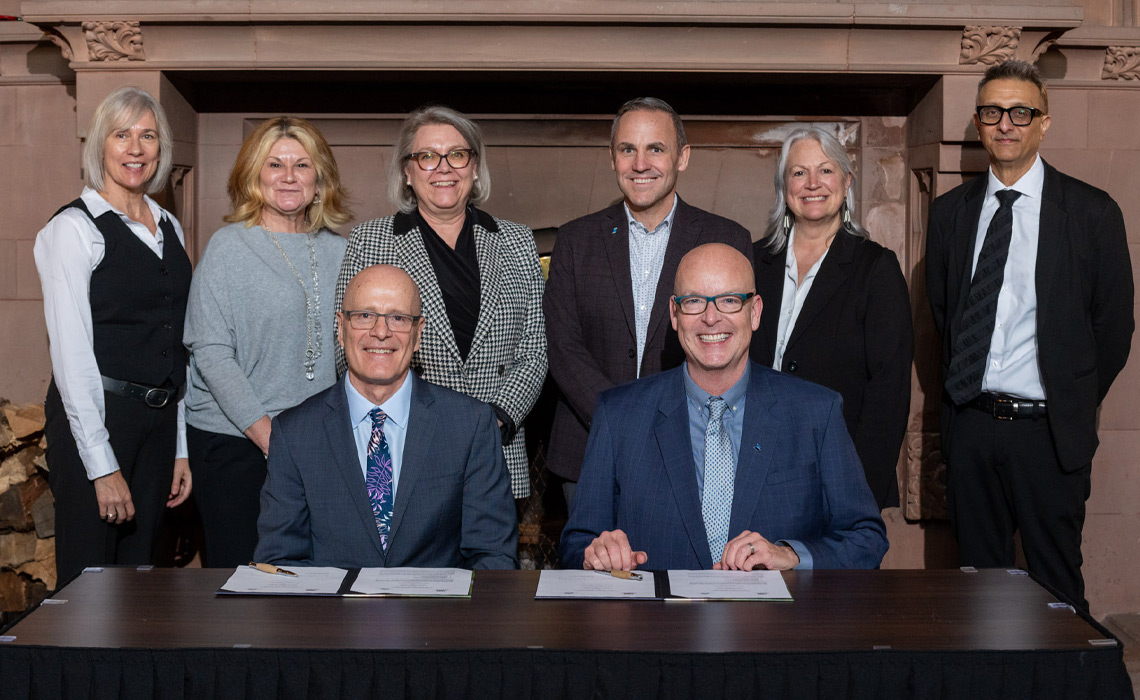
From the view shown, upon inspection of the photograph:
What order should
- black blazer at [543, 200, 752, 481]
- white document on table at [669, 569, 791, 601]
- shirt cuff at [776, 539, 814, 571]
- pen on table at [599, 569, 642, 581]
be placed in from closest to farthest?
white document on table at [669, 569, 791, 601]
pen on table at [599, 569, 642, 581]
shirt cuff at [776, 539, 814, 571]
black blazer at [543, 200, 752, 481]

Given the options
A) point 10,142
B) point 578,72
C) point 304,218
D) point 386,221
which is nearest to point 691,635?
point 386,221

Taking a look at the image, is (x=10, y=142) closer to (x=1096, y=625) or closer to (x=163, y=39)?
(x=163, y=39)

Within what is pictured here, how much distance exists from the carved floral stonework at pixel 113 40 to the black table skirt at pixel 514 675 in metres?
2.92

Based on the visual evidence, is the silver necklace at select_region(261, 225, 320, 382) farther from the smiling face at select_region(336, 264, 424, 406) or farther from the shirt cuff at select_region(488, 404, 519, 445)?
the smiling face at select_region(336, 264, 424, 406)

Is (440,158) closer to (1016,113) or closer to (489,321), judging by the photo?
(489,321)

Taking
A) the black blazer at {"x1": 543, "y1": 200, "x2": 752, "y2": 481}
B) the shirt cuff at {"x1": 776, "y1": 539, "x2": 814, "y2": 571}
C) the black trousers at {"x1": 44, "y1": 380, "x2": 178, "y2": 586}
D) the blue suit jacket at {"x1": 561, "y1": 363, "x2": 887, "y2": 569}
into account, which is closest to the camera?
the shirt cuff at {"x1": 776, "y1": 539, "x2": 814, "y2": 571}

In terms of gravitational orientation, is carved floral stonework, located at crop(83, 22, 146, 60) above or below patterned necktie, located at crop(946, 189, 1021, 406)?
above

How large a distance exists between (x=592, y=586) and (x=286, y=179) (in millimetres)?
1922

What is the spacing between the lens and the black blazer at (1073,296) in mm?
3549

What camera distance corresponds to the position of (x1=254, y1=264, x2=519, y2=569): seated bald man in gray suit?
266 cm

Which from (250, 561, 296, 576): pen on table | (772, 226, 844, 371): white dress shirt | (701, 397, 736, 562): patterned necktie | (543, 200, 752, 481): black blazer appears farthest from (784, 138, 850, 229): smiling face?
(250, 561, 296, 576): pen on table

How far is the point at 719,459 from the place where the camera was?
8.86ft

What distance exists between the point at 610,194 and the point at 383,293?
2.29 meters

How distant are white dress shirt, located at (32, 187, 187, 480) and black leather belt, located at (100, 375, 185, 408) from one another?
0.05 meters
